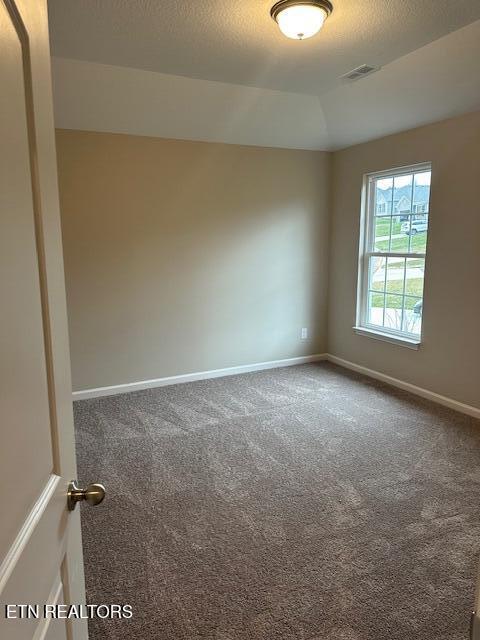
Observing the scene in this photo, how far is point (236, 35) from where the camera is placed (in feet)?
8.81

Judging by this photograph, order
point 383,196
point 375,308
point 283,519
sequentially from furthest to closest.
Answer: point 375,308, point 383,196, point 283,519

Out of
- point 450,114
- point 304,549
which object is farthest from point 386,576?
point 450,114

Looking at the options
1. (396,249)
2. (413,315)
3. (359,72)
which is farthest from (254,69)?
(413,315)

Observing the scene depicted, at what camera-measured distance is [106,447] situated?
10.3 ft

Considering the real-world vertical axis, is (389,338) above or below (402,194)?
below

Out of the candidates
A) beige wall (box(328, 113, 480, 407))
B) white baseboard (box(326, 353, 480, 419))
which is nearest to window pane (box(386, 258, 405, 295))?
beige wall (box(328, 113, 480, 407))

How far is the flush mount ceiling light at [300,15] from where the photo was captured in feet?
7.57

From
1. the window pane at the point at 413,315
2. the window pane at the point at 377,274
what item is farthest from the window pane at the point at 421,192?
the window pane at the point at 413,315

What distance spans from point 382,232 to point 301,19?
2.50m

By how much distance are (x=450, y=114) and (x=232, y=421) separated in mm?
3049

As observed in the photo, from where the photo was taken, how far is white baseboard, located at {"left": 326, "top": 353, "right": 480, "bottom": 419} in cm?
361

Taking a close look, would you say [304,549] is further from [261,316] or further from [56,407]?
[261,316]

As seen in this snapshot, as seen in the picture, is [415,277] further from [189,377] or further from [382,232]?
[189,377]

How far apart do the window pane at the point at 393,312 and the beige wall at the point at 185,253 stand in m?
0.89
